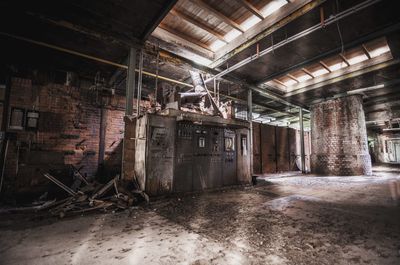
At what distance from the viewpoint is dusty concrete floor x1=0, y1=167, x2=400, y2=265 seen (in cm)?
192

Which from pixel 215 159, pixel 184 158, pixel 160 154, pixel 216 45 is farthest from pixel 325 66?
pixel 160 154

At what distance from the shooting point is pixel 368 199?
4359mm

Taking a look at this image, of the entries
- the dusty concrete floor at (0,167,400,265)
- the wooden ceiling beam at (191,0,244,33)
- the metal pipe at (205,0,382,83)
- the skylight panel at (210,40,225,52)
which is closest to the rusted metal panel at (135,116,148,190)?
the dusty concrete floor at (0,167,400,265)

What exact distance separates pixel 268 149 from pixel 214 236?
354 inches

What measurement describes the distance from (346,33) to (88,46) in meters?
7.22

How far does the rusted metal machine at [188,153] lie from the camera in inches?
180

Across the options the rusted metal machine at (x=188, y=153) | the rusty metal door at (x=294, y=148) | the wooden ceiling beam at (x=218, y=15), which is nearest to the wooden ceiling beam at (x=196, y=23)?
the wooden ceiling beam at (x=218, y=15)

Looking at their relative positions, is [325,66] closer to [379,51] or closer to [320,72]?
[320,72]

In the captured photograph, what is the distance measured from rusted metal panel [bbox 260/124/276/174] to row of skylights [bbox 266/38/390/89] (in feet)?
8.48

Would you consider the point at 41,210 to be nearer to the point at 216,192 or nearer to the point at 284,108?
the point at 216,192

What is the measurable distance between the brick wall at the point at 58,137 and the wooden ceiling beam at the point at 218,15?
437 centimetres

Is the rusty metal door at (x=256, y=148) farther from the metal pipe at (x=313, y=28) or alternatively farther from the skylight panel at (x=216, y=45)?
the skylight panel at (x=216, y=45)

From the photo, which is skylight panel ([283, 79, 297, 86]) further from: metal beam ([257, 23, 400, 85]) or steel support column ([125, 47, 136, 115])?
steel support column ([125, 47, 136, 115])

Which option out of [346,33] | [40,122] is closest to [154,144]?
[40,122]
